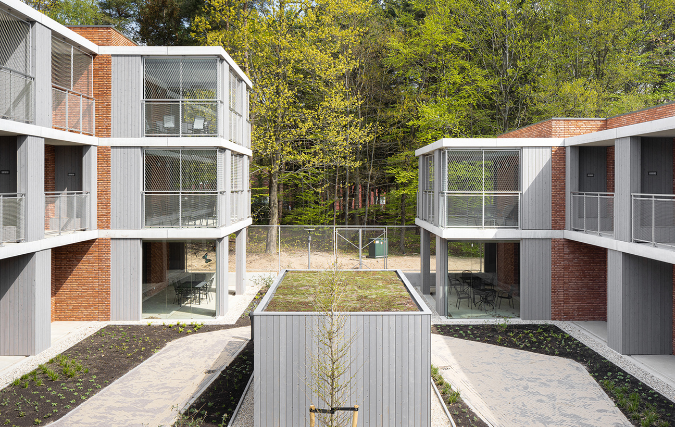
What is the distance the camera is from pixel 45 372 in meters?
10.9

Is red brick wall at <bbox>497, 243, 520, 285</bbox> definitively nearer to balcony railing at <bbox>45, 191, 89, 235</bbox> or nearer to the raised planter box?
the raised planter box

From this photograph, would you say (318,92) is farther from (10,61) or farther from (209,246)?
(10,61)

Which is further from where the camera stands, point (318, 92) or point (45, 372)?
point (318, 92)

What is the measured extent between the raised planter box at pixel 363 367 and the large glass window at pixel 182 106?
8.60m

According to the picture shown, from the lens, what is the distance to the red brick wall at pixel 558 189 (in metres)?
15.5

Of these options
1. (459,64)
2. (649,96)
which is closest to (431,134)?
(459,64)

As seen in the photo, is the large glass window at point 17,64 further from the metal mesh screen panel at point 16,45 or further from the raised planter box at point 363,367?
the raised planter box at point 363,367

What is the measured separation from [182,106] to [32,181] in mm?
4797

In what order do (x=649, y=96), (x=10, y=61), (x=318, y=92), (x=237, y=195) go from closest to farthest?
(x=10, y=61)
(x=237, y=195)
(x=649, y=96)
(x=318, y=92)

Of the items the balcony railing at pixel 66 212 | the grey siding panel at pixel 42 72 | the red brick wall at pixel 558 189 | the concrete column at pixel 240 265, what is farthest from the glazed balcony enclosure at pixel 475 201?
the grey siding panel at pixel 42 72

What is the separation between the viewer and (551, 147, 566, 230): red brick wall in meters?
15.5

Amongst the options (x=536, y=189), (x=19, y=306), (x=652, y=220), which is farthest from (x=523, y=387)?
(x=19, y=306)

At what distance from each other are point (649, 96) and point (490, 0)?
9.25 metres

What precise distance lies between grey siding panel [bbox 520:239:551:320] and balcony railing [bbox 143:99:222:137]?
32.7 feet
